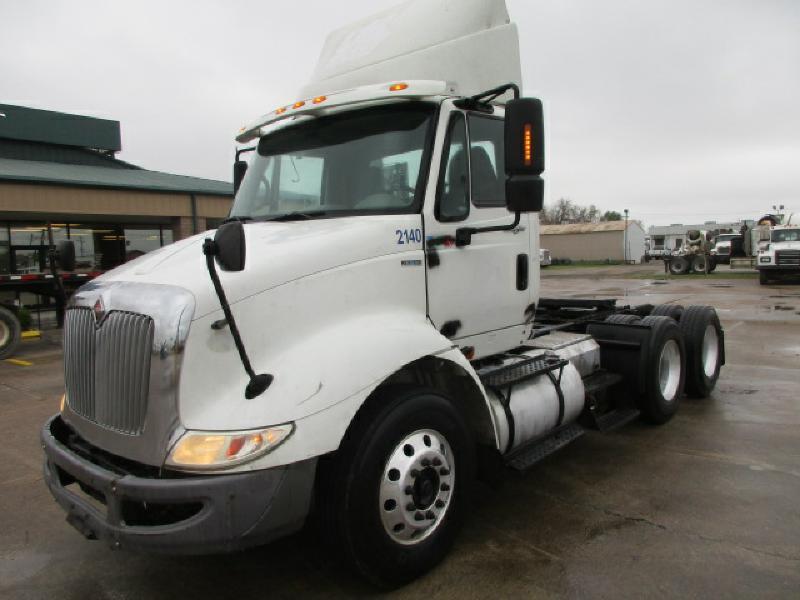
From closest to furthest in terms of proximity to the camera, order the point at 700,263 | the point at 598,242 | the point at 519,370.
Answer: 1. the point at 519,370
2. the point at 700,263
3. the point at 598,242

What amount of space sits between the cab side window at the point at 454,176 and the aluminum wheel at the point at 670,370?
3.28 m

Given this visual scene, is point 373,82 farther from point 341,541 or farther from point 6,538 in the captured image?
point 6,538

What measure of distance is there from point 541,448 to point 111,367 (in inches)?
112

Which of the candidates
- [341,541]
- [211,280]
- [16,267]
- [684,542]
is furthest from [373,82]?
[16,267]

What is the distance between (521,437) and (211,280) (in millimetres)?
2329

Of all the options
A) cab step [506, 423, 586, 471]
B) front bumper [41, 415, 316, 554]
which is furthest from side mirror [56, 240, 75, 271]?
cab step [506, 423, 586, 471]

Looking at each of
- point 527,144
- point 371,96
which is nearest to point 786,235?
point 527,144

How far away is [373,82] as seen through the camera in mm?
4172

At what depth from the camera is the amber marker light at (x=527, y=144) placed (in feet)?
10.6

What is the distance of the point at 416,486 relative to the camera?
10.1 ft

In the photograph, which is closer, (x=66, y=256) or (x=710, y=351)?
(x=66, y=256)

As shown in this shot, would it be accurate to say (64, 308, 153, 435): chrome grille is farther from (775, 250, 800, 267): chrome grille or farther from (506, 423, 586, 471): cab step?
(775, 250, 800, 267): chrome grille

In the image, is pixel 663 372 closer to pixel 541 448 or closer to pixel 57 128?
pixel 541 448

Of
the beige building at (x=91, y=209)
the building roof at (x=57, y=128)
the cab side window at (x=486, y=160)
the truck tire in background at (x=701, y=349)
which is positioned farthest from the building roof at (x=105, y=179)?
the cab side window at (x=486, y=160)
